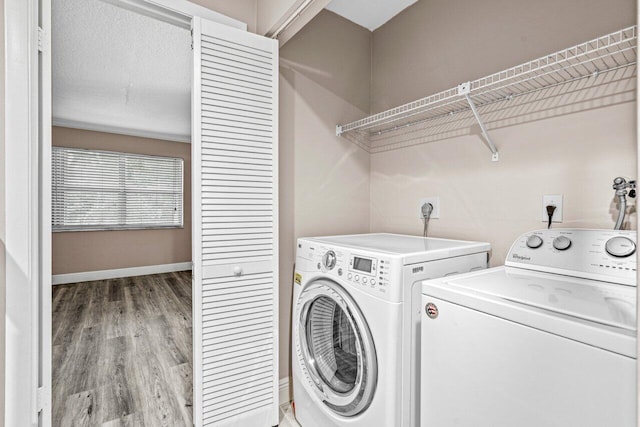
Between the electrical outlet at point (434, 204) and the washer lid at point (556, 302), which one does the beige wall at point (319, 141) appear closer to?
the electrical outlet at point (434, 204)

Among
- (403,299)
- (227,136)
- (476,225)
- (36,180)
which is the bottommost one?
(403,299)

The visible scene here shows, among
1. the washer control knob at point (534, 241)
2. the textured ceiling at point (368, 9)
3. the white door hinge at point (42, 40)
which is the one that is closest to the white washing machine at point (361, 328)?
the washer control knob at point (534, 241)

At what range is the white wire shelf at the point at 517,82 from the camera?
3.69 feet

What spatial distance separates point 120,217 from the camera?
509cm

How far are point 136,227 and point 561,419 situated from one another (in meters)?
5.81

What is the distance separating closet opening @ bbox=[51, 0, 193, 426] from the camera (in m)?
2.02

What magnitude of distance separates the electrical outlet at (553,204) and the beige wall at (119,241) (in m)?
5.46

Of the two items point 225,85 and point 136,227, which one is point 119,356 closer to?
point 225,85

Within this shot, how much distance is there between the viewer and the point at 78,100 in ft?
12.6

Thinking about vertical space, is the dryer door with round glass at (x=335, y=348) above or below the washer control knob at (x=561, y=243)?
below

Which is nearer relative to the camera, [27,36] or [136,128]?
[27,36]

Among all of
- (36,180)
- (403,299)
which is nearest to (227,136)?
(36,180)

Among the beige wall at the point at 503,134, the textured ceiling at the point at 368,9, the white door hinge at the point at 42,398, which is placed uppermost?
the textured ceiling at the point at 368,9

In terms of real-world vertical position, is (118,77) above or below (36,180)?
above
